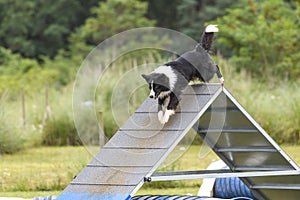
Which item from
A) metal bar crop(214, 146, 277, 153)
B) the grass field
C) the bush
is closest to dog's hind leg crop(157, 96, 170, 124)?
metal bar crop(214, 146, 277, 153)

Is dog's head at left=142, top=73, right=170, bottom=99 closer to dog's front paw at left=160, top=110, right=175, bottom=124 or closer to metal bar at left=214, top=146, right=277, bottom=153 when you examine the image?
dog's front paw at left=160, top=110, right=175, bottom=124

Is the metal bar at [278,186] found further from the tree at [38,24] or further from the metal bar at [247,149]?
the tree at [38,24]

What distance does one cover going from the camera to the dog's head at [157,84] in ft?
22.1

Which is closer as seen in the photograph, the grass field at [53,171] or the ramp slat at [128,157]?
the ramp slat at [128,157]

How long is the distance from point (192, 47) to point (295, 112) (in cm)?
667

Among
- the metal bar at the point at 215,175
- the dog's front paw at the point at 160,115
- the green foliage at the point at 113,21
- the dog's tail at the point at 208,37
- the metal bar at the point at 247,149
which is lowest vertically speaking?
the metal bar at the point at 215,175

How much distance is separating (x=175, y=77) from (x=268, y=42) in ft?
41.1

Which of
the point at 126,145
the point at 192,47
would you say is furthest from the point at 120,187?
the point at 192,47

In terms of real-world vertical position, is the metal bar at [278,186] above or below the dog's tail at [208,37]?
below

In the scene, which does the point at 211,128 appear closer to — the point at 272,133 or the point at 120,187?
the point at 120,187

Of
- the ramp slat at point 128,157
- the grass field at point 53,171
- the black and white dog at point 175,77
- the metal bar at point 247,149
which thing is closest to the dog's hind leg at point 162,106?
the black and white dog at point 175,77

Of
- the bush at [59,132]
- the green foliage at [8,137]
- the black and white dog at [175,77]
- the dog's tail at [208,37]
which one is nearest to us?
the black and white dog at [175,77]

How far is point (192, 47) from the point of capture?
784 cm

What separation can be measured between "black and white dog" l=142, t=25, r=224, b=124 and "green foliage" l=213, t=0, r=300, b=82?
1118 centimetres
